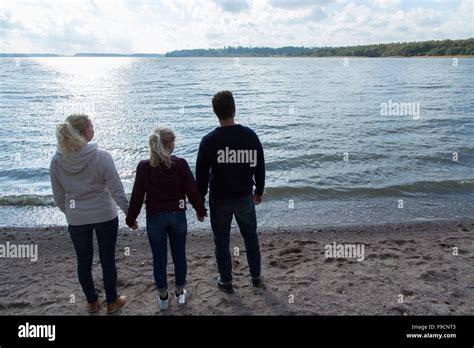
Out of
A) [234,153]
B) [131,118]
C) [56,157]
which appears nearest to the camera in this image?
[56,157]

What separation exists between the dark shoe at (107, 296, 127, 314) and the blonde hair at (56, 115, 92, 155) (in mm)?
1863

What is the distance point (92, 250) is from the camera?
4.50 m

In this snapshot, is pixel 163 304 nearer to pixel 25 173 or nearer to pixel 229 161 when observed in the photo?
pixel 229 161

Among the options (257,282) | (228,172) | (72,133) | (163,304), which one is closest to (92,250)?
(163,304)

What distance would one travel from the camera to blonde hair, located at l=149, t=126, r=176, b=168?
4129 mm

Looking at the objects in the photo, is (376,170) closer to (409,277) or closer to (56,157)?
(409,277)

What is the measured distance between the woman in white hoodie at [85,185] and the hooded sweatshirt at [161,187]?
0.52 feet

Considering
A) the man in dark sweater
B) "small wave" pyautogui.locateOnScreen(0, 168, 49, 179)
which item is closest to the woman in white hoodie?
the man in dark sweater

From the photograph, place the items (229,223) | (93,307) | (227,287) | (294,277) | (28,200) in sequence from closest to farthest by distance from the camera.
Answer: (93,307) < (229,223) < (227,287) < (294,277) < (28,200)

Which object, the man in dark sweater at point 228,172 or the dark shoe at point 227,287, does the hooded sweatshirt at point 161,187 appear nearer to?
the man in dark sweater at point 228,172

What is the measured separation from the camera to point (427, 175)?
39.9 feet

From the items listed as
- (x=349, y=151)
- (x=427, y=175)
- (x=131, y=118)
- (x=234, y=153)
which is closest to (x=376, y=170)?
(x=427, y=175)

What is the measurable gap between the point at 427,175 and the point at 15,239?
1082 cm

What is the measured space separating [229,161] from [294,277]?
2.10 meters
